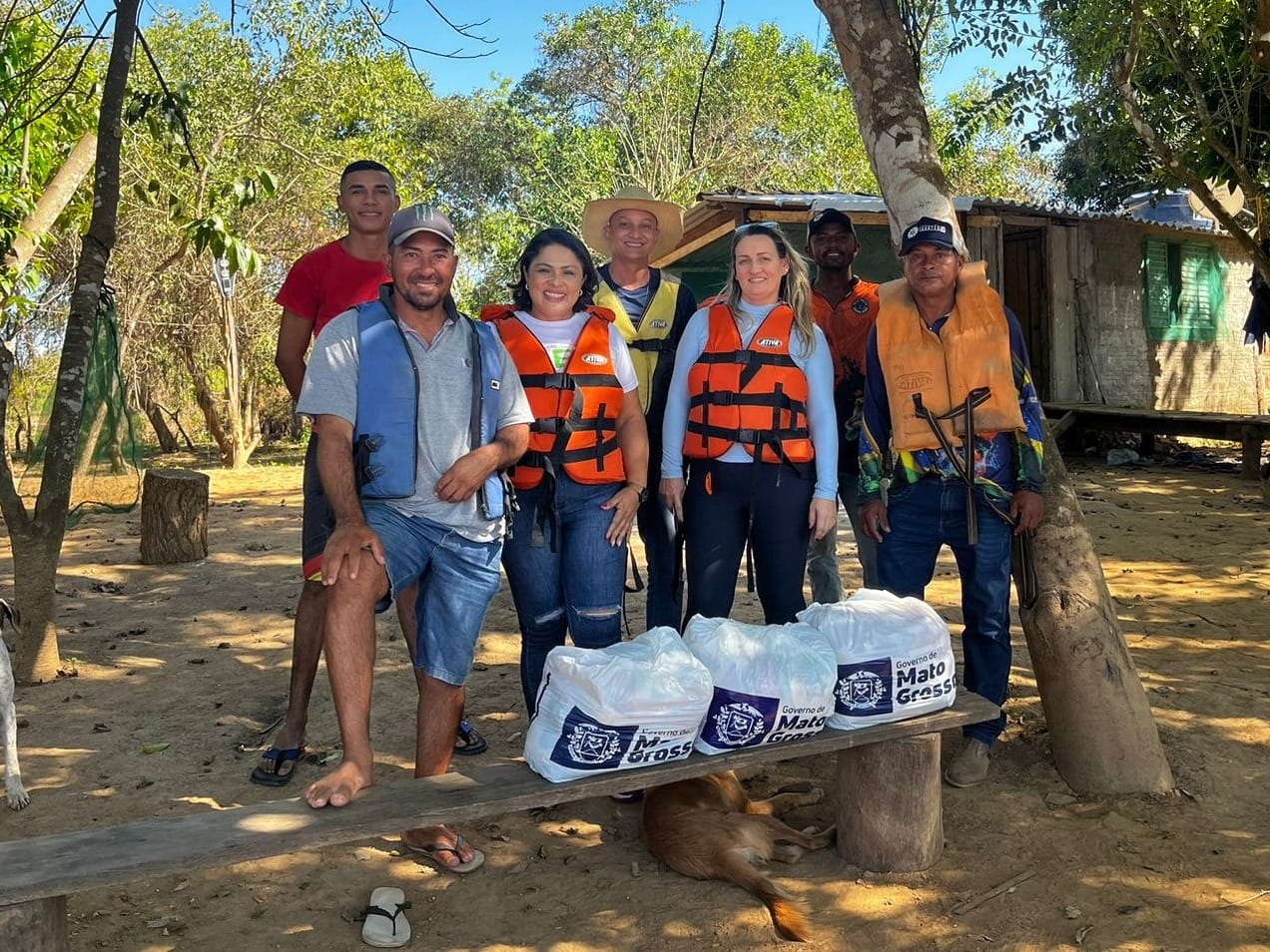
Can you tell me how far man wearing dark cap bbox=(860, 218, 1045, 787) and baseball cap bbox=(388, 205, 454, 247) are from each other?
1.64m

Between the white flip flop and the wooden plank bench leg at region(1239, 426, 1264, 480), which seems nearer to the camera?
the white flip flop

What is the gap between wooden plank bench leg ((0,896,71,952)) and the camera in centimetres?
246

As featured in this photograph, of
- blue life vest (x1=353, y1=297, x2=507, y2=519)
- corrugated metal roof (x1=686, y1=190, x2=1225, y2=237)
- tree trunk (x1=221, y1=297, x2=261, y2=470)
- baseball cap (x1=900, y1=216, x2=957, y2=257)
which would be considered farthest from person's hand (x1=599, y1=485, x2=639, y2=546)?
tree trunk (x1=221, y1=297, x2=261, y2=470)

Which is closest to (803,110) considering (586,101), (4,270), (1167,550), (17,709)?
(586,101)

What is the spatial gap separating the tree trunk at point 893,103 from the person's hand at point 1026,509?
112 centimetres

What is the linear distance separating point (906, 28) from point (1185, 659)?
334cm

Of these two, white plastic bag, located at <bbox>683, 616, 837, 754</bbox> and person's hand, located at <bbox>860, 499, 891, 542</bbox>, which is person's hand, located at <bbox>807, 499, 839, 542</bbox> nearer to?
person's hand, located at <bbox>860, 499, 891, 542</bbox>

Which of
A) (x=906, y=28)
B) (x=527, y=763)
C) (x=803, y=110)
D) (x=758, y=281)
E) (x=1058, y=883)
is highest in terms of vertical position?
(x=803, y=110)

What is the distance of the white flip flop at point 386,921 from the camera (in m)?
3.05

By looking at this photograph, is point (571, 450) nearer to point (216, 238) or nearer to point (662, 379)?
point (662, 379)

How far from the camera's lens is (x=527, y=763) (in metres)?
3.16

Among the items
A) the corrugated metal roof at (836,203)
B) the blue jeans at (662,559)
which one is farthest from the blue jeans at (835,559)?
the corrugated metal roof at (836,203)

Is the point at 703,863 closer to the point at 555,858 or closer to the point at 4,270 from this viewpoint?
the point at 555,858

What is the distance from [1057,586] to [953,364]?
0.95 metres
